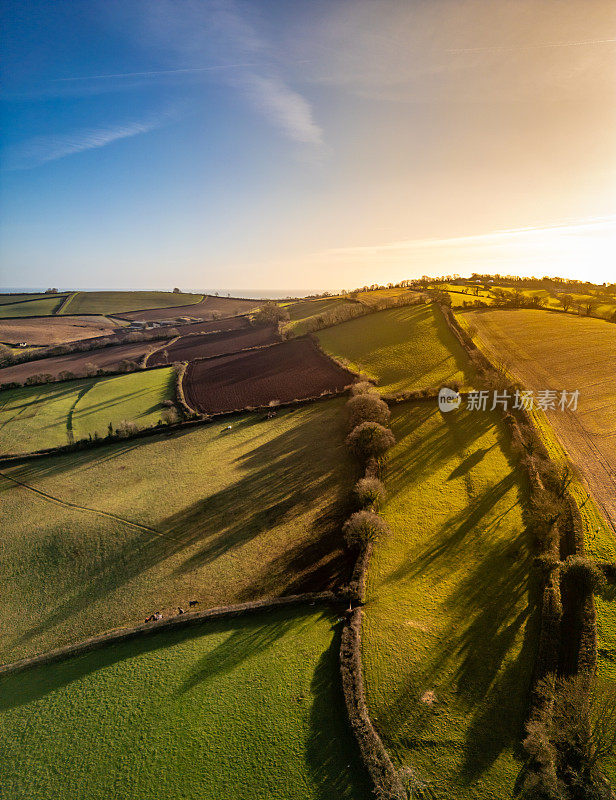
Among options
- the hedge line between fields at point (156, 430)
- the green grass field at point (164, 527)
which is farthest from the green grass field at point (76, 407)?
the green grass field at point (164, 527)

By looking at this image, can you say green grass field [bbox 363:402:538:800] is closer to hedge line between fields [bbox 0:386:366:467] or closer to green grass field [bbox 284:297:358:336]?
hedge line between fields [bbox 0:386:366:467]

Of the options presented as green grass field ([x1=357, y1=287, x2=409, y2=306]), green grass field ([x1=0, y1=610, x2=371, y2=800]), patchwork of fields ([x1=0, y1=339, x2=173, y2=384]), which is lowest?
green grass field ([x1=0, y1=610, x2=371, y2=800])

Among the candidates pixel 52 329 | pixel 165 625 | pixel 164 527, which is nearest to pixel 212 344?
pixel 164 527

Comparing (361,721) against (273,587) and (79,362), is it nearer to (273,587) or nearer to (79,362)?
(273,587)

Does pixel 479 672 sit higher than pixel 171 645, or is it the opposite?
pixel 479 672

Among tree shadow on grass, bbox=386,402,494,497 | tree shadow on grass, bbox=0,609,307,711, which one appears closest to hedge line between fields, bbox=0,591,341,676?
tree shadow on grass, bbox=0,609,307,711
